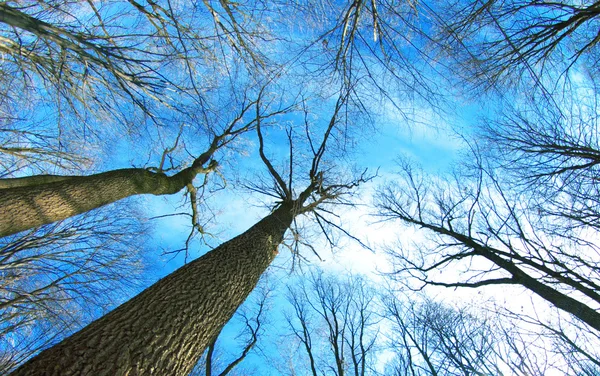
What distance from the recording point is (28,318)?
239 inches

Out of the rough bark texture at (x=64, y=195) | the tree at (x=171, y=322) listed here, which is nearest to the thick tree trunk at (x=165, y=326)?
the tree at (x=171, y=322)

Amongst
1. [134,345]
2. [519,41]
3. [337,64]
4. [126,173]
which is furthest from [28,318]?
[519,41]

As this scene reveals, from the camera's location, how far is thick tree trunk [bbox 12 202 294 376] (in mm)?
1645

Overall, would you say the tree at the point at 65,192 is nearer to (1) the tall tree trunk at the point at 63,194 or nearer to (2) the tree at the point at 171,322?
(1) the tall tree trunk at the point at 63,194

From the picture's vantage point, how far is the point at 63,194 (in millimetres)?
3354

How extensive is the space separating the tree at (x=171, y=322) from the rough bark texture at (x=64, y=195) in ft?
5.86

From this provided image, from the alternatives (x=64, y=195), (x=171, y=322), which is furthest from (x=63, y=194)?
(x=171, y=322)

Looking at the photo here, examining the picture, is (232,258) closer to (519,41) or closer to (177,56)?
(177,56)

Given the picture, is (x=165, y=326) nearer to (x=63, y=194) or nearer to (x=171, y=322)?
(x=171, y=322)

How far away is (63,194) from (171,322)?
2.42 m

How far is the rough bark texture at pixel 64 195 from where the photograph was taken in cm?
300

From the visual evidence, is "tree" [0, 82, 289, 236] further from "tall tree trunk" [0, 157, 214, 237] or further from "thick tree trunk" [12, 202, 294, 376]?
"thick tree trunk" [12, 202, 294, 376]

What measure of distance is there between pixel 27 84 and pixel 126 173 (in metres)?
2.02

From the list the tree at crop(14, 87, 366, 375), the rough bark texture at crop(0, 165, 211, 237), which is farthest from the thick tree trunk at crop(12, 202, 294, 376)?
the rough bark texture at crop(0, 165, 211, 237)
